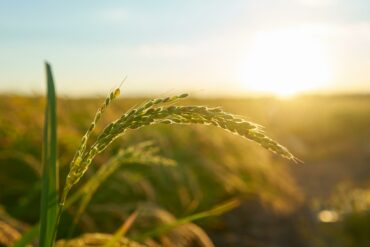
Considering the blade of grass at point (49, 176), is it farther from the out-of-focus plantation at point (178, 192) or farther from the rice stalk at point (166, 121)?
the out-of-focus plantation at point (178, 192)

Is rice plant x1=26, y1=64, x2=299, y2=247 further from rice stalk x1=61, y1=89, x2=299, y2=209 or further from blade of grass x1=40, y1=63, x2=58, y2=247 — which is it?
blade of grass x1=40, y1=63, x2=58, y2=247

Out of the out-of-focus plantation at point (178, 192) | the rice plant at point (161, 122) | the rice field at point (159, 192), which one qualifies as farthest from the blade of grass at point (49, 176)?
the out-of-focus plantation at point (178, 192)

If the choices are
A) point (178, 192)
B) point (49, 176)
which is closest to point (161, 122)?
point (49, 176)

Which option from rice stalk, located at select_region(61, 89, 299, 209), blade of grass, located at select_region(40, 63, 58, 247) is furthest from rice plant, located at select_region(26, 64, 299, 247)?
blade of grass, located at select_region(40, 63, 58, 247)

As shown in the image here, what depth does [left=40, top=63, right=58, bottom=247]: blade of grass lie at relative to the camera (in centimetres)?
114

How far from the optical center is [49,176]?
50.4 inches

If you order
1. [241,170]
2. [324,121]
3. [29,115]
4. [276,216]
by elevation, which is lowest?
[324,121]

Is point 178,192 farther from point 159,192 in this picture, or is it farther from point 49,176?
point 49,176

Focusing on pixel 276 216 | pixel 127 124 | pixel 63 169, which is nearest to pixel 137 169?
pixel 63 169

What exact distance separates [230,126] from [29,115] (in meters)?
4.57

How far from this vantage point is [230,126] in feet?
2.88

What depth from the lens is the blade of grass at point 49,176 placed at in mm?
1140

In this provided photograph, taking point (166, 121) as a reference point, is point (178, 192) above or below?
below

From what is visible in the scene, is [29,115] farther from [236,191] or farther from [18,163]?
[236,191]
